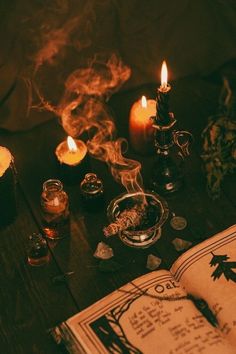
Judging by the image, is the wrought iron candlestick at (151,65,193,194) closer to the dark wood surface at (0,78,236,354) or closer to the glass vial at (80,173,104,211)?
the dark wood surface at (0,78,236,354)

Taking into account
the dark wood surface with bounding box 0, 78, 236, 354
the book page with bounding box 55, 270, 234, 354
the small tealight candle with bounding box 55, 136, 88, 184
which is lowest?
the book page with bounding box 55, 270, 234, 354

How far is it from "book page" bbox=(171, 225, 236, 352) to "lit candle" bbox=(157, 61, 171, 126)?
0.29 meters

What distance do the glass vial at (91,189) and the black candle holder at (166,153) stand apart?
0.50 ft

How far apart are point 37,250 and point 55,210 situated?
10 centimetres

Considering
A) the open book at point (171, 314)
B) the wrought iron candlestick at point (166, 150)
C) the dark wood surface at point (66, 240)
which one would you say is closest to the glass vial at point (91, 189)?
the dark wood surface at point (66, 240)

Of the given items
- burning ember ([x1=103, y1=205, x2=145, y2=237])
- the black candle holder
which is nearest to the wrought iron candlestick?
the black candle holder

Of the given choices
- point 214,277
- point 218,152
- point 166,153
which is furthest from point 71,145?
point 214,277

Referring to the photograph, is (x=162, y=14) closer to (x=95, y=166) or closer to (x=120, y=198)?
(x=95, y=166)

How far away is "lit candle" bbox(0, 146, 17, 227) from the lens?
130 cm

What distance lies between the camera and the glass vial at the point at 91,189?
1351mm

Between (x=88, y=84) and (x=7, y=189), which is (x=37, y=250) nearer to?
(x=7, y=189)

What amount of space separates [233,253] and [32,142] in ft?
2.19

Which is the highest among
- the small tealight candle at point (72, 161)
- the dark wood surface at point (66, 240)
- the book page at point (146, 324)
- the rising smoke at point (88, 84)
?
the rising smoke at point (88, 84)

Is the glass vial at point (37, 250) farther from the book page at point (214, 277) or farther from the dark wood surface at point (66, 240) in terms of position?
the book page at point (214, 277)
